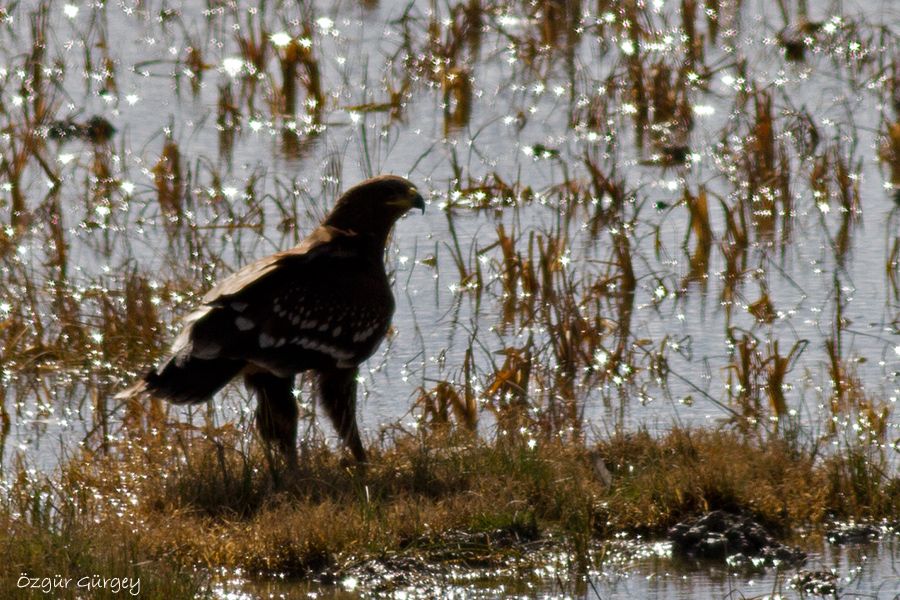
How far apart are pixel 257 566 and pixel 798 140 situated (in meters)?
6.21

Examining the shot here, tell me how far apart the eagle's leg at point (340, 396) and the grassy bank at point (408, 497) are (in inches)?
4.9

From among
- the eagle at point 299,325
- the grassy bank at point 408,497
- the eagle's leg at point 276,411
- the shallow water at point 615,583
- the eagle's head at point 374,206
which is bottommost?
the shallow water at point 615,583

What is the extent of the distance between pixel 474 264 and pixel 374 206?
2405 millimetres

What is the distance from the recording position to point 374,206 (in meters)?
7.15

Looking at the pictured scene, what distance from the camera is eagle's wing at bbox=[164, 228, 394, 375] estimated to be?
6.41 metres

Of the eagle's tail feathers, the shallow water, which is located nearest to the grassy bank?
the shallow water

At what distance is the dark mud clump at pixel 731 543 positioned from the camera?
575 cm

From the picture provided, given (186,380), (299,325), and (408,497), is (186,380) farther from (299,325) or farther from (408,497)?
(408,497)

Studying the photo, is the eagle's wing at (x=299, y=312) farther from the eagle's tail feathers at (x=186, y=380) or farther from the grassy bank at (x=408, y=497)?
the grassy bank at (x=408, y=497)

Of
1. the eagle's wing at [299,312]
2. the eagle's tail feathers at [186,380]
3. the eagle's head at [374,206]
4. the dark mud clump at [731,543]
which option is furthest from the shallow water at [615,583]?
the eagle's head at [374,206]

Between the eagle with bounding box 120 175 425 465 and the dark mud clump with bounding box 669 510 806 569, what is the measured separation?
4.21 feet

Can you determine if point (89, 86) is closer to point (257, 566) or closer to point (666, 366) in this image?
point (666, 366)

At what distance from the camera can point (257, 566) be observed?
5.72 m

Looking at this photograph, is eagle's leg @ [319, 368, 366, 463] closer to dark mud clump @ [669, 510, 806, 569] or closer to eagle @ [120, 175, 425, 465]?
eagle @ [120, 175, 425, 465]
